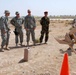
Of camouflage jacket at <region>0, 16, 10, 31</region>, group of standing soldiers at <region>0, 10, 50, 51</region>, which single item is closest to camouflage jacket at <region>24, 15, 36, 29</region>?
group of standing soldiers at <region>0, 10, 50, 51</region>

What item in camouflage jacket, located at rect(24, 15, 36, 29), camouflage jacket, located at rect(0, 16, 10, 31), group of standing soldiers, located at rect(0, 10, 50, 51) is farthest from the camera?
camouflage jacket, located at rect(24, 15, 36, 29)

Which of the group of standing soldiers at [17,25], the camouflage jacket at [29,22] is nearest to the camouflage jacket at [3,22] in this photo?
the group of standing soldiers at [17,25]

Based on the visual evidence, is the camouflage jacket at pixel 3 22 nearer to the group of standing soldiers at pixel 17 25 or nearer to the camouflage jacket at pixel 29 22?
the group of standing soldiers at pixel 17 25

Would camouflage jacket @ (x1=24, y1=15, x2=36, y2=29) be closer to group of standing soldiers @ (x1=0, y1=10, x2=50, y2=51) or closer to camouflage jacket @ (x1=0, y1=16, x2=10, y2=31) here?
group of standing soldiers @ (x1=0, y1=10, x2=50, y2=51)

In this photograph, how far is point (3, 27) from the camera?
433 inches

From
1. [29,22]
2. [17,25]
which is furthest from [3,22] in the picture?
[29,22]

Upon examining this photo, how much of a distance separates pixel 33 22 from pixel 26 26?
Answer: 398 mm

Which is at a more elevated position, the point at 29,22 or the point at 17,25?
the point at 29,22

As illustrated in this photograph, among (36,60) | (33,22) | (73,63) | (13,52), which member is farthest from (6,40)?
(73,63)

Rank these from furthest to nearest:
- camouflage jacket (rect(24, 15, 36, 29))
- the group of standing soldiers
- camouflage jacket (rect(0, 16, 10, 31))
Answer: camouflage jacket (rect(24, 15, 36, 29)) < the group of standing soldiers < camouflage jacket (rect(0, 16, 10, 31))

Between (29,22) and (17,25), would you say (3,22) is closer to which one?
(17,25)

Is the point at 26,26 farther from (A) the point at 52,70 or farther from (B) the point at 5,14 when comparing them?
(A) the point at 52,70

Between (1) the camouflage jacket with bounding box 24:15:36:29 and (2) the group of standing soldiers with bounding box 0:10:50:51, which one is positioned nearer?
(2) the group of standing soldiers with bounding box 0:10:50:51

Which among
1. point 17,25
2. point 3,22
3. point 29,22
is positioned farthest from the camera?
point 29,22
